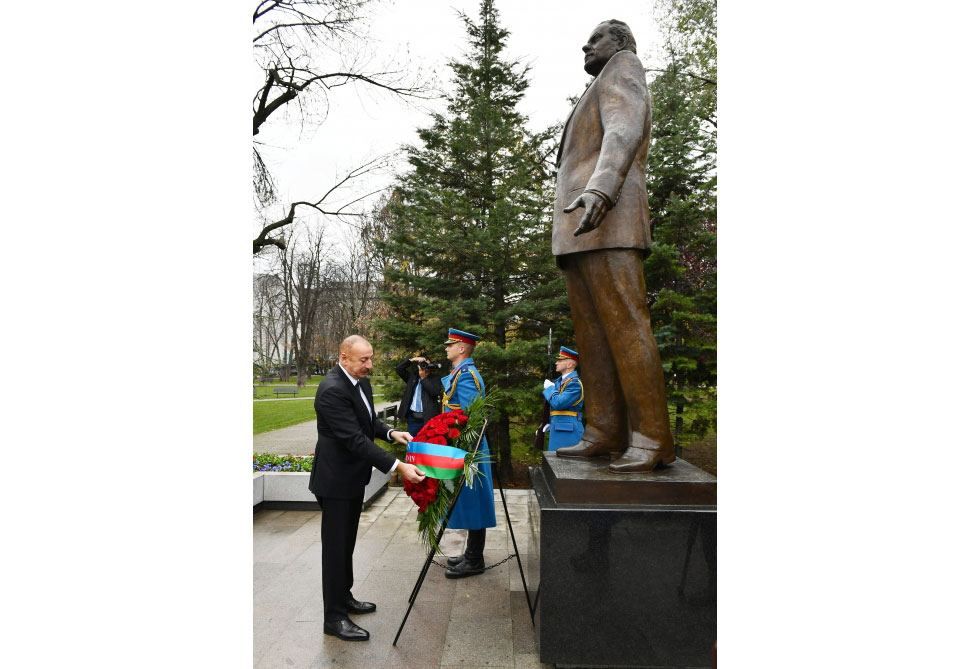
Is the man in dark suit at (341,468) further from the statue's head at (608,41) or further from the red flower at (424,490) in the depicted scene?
the statue's head at (608,41)

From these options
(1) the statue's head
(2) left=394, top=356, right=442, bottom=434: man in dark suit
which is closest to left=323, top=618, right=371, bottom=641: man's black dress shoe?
(2) left=394, top=356, right=442, bottom=434: man in dark suit

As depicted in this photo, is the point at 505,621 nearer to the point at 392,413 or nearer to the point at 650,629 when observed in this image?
the point at 650,629

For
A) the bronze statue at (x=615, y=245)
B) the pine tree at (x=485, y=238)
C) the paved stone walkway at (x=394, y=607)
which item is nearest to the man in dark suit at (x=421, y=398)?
the paved stone walkway at (x=394, y=607)

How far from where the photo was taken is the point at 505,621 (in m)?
3.72

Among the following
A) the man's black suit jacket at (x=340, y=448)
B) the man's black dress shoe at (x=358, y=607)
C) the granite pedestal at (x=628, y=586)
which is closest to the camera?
the granite pedestal at (x=628, y=586)

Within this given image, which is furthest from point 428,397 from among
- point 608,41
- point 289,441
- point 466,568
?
point 289,441

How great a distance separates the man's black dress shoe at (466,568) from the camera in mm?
4616

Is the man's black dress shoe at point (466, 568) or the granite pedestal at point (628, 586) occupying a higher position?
the granite pedestal at point (628, 586)

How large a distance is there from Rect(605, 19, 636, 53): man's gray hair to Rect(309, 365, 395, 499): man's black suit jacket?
2883 mm

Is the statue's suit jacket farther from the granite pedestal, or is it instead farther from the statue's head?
the granite pedestal

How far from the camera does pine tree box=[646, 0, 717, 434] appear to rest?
10203 millimetres

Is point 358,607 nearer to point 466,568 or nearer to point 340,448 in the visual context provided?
point 466,568

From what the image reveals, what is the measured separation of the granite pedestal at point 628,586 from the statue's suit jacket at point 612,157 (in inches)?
62.4

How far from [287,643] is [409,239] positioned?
8.64 meters
